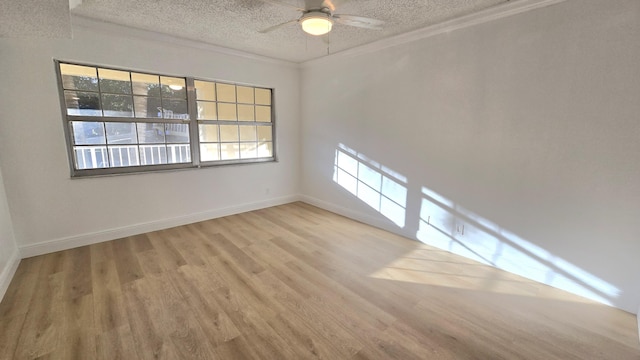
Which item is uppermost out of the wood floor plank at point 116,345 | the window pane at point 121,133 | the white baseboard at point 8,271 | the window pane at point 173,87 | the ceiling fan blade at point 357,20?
the ceiling fan blade at point 357,20

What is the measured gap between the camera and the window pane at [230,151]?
4.44 m

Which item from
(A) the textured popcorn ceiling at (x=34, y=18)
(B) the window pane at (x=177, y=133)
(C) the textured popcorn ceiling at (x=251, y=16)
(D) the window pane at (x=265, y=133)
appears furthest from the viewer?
(D) the window pane at (x=265, y=133)

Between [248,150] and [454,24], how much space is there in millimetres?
3461

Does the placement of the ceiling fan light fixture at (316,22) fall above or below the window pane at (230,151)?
above

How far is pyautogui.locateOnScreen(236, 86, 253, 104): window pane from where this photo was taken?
4.50 meters

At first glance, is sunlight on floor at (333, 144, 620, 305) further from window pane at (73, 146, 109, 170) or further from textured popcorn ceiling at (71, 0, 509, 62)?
window pane at (73, 146, 109, 170)

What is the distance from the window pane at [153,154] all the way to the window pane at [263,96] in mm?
1718

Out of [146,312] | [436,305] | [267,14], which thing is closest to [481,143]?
[436,305]

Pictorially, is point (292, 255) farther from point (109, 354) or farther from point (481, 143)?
point (481, 143)

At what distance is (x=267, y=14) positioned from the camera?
8.99 ft

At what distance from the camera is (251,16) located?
2.79 m

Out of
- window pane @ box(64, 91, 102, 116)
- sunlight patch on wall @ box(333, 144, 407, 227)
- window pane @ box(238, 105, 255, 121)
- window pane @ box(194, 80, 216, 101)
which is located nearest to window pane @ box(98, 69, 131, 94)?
window pane @ box(64, 91, 102, 116)

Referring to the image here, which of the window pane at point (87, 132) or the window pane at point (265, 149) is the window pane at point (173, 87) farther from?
the window pane at point (265, 149)

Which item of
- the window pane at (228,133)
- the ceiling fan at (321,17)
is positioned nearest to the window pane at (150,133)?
the window pane at (228,133)
